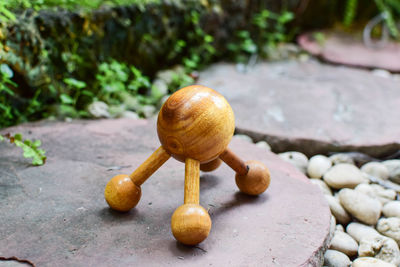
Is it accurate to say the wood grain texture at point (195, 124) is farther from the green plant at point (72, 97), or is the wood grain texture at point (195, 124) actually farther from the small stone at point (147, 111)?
the small stone at point (147, 111)

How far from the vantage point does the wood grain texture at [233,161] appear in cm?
151

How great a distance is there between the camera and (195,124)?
1272mm

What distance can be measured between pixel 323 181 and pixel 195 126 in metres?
1.11

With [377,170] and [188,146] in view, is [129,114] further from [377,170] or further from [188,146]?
[377,170]

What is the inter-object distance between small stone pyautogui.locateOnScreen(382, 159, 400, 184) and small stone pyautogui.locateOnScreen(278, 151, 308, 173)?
0.46 metres

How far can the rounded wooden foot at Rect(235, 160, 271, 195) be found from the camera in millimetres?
1535

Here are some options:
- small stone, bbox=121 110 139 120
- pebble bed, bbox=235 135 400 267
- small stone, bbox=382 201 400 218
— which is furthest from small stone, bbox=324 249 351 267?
small stone, bbox=121 110 139 120

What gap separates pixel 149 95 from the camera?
118 inches

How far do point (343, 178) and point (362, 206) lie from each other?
26cm

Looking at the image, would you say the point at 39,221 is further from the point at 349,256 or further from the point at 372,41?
the point at 372,41

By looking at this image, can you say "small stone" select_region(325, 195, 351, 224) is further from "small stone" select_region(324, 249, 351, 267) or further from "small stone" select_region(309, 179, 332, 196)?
"small stone" select_region(324, 249, 351, 267)

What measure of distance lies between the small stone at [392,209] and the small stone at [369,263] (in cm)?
44

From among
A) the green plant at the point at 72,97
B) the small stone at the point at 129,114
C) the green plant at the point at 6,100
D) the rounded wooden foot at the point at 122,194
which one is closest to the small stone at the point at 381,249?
the rounded wooden foot at the point at 122,194

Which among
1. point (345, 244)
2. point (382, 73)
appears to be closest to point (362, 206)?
point (345, 244)
